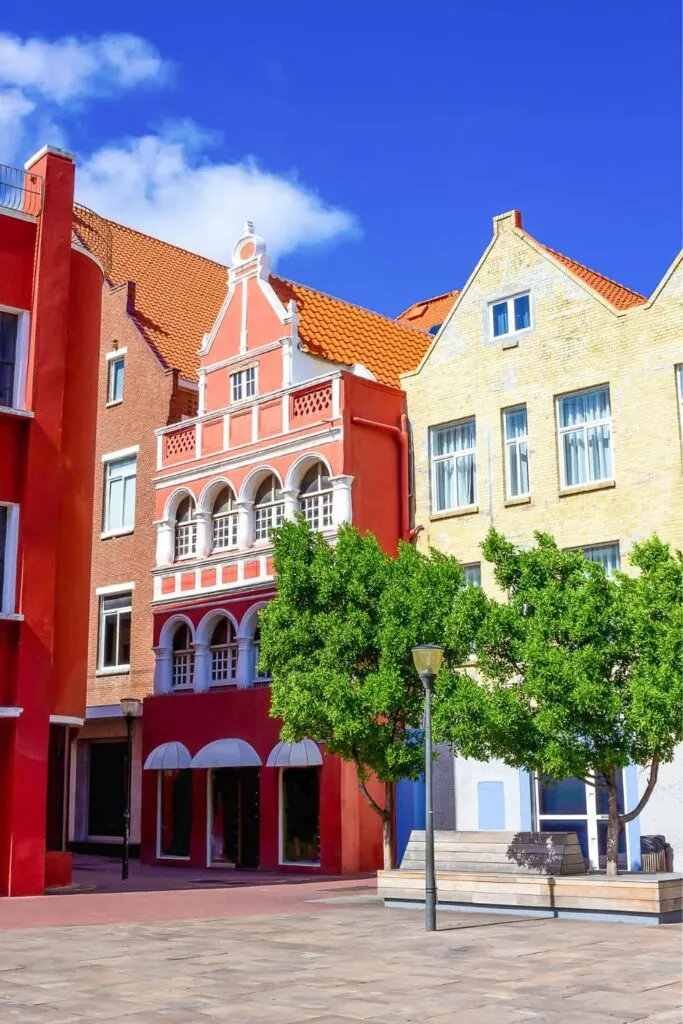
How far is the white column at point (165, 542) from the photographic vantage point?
1252 inches

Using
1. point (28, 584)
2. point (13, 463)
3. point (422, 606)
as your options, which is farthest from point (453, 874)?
point (13, 463)

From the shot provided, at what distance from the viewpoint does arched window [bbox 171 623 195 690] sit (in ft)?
102

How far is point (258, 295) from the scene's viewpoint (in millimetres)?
30953

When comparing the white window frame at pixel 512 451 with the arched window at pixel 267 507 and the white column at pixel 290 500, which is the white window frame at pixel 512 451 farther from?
the arched window at pixel 267 507

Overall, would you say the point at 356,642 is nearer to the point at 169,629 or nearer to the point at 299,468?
the point at 299,468

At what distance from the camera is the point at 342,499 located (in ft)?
90.3

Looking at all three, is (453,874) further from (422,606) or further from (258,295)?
(258,295)

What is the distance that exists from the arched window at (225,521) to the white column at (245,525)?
35 centimetres

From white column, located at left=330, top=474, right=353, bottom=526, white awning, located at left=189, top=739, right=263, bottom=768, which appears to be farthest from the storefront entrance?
white column, located at left=330, top=474, right=353, bottom=526

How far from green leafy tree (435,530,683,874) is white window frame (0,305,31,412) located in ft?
30.5

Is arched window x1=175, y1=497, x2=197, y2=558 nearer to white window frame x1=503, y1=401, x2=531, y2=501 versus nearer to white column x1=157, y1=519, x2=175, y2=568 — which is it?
white column x1=157, y1=519, x2=175, y2=568

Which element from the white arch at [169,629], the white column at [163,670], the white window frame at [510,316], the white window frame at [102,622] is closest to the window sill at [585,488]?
the white window frame at [510,316]

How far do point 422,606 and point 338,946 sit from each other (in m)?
6.98

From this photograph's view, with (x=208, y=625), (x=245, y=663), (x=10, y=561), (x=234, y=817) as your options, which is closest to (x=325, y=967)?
(x=10, y=561)
